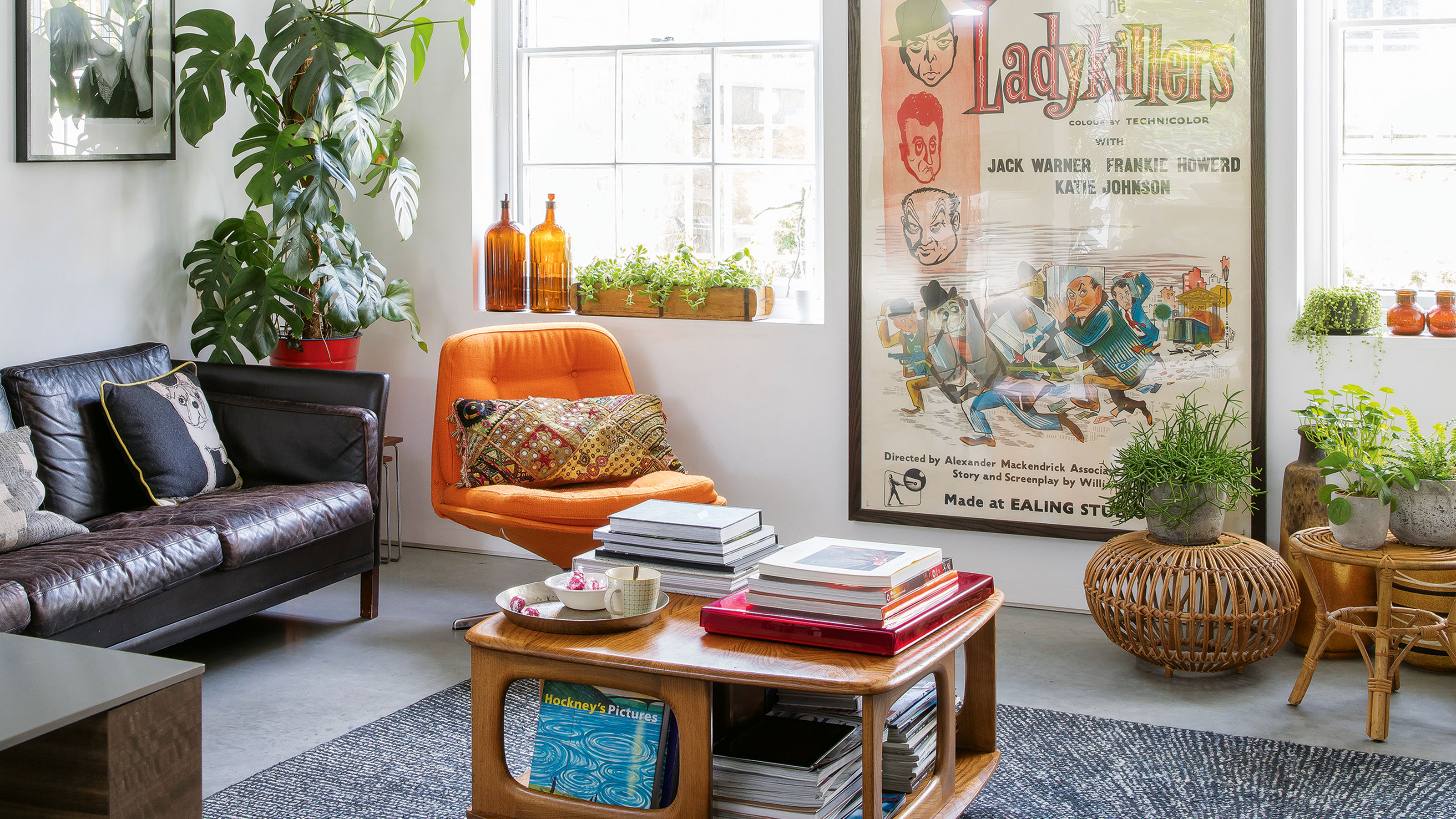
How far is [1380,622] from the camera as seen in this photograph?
9.52 feet

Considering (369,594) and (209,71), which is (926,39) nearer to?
(209,71)

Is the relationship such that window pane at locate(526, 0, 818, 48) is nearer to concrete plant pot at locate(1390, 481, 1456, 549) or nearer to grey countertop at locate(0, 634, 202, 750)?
concrete plant pot at locate(1390, 481, 1456, 549)

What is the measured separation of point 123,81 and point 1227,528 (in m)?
3.66

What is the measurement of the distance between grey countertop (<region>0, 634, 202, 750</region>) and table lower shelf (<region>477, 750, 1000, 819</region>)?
823 millimetres

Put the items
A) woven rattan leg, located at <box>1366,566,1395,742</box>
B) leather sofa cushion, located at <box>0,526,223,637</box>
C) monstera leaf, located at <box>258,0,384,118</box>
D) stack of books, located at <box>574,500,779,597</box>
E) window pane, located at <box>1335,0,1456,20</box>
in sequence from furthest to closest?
monstera leaf, located at <box>258,0,384,118</box> < window pane, located at <box>1335,0,1456,20</box> < woven rattan leg, located at <box>1366,566,1395,742</box> < leather sofa cushion, located at <box>0,526,223,637</box> < stack of books, located at <box>574,500,779,597</box>

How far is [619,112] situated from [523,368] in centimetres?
108

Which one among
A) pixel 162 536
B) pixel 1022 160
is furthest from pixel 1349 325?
pixel 162 536

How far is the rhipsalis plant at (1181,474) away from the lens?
124 inches

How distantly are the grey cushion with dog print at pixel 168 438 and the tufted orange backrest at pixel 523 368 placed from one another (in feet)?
2.08

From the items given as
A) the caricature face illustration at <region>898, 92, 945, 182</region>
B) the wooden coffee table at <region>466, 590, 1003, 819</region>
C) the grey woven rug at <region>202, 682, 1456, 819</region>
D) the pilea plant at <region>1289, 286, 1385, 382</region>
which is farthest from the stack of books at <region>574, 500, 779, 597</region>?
the pilea plant at <region>1289, 286, 1385, 382</region>

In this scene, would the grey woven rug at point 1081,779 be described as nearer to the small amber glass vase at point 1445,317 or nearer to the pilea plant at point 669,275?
the small amber glass vase at point 1445,317

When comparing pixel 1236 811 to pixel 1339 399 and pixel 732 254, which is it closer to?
pixel 1339 399

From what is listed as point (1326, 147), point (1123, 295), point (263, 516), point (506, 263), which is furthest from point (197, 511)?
point (1326, 147)

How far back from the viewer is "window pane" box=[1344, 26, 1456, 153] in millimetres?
3623
